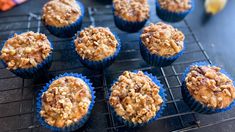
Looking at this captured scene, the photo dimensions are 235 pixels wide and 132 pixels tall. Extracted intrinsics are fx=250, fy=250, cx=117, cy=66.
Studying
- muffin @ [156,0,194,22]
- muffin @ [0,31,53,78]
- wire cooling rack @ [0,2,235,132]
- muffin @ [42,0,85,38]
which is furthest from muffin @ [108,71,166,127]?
muffin @ [156,0,194,22]

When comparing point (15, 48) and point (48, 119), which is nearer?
point (48, 119)

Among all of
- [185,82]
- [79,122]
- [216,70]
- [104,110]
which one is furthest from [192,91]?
[79,122]

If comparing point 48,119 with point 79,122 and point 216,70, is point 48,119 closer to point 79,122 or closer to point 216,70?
point 79,122

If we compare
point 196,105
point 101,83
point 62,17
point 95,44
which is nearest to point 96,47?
point 95,44

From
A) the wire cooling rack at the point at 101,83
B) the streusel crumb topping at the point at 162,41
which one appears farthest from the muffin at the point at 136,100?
the streusel crumb topping at the point at 162,41

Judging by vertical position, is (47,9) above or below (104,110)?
above

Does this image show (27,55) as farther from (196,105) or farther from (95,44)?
(196,105)

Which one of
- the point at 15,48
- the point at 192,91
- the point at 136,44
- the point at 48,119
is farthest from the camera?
the point at 136,44

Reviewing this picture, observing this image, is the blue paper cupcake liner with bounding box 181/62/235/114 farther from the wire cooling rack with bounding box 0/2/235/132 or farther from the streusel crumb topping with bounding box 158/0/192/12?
the streusel crumb topping with bounding box 158/0/192/12
